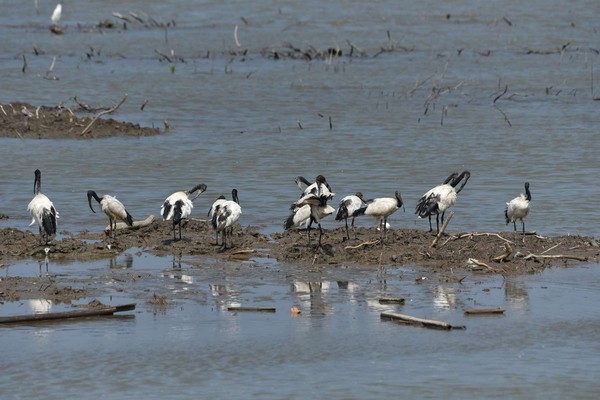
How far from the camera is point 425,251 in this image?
12.7 metres

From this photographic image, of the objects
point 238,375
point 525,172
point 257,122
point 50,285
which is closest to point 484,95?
point 257,122

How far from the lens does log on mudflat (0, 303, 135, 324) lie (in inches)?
391

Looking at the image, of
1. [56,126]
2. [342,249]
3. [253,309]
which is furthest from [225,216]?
[56,126]

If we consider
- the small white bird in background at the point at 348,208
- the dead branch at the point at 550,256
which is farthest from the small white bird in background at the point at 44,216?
the dead branch at the point at 550,256

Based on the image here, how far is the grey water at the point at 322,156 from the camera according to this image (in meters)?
9.17

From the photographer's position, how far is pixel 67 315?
1009cm

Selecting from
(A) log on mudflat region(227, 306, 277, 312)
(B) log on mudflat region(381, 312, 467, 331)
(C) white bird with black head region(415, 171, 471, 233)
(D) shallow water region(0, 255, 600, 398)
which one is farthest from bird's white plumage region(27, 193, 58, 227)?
(B) log on mudflat region(381, 312, 467, 331)

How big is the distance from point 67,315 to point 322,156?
33.9ft

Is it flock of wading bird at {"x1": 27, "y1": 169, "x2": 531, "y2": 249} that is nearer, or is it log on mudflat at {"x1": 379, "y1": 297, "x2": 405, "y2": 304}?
log on mudflat at {"x1": 379, "y1": 297, "x2": 405, "y2": 304}

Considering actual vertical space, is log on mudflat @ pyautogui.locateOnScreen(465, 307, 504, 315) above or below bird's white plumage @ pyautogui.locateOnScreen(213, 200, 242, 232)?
below

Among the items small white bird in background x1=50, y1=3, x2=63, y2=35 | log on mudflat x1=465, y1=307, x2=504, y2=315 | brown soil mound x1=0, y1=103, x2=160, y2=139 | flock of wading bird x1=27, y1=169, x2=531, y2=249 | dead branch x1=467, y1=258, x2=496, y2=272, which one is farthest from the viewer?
small white bird in background x1=50, y1=3, x2=63, y2=35

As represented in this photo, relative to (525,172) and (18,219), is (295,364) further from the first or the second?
(525,172)

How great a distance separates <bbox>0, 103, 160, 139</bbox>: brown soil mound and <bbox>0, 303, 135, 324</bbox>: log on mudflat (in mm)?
11426

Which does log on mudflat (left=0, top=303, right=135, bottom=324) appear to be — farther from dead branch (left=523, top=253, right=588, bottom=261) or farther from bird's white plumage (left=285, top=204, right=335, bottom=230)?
dead branch (left=523, top=253, right=588, bottom=261)
